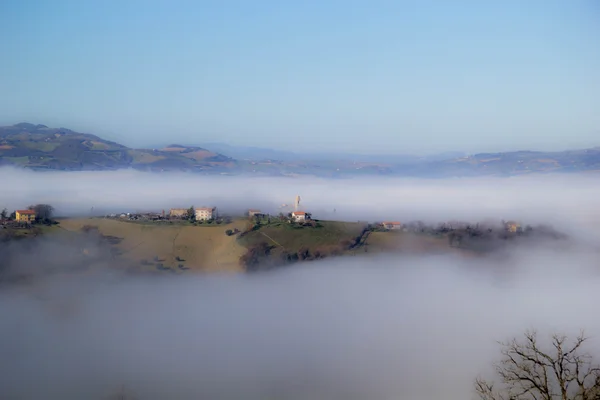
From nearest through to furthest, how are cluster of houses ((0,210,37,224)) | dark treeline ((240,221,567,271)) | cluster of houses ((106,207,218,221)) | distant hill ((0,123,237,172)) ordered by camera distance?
cluster of houses ((0,210,37,224))
dark treeline ((240,221,567,271))
cluster of houses ((106,207,218,221))
distant hill ((0,123,237,172))

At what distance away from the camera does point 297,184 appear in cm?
3853

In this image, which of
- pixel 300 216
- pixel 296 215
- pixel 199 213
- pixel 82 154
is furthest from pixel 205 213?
pixel 82 154

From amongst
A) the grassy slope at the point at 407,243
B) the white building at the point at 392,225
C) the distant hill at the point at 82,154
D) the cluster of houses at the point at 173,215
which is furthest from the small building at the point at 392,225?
the distant hill at the point at 82,154

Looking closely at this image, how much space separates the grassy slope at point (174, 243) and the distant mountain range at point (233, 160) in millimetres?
10992

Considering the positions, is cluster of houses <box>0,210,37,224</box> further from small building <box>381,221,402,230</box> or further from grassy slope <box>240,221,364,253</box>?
small building <box>381,221,402,230</box>

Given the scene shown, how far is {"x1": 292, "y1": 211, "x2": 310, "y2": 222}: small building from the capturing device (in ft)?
96.2

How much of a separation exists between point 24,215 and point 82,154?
12806 millimetres

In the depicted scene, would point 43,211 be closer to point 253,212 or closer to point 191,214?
point 191,214

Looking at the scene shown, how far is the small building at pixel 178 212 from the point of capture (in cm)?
2922

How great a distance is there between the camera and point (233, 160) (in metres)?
43.3

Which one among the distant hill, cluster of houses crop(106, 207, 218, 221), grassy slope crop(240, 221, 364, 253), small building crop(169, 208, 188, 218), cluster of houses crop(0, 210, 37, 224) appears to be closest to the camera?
cluster of houses crop(0, 210, 37, 224)

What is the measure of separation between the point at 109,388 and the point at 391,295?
13.9m

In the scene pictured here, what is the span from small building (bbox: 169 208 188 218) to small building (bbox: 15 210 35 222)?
5622 millimetres

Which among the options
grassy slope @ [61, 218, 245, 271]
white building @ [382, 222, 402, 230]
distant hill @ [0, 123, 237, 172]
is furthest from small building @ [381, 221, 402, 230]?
distant hill @ [0, 123, 237, 172]
